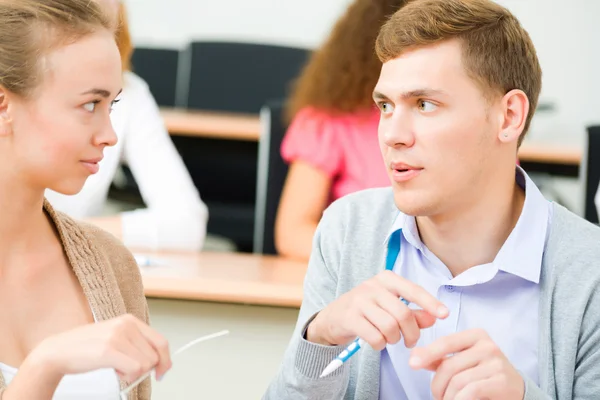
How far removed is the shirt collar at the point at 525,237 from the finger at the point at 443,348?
0.73ft

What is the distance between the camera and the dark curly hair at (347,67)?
2533mm

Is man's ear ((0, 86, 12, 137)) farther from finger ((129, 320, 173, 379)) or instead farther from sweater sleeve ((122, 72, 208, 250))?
sweater sleeve ((122, 72, 208, 250))

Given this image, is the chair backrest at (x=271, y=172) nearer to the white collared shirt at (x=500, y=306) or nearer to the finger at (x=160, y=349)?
the white collared shirt at (x=500, y=306)

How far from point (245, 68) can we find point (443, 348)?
3.09 m

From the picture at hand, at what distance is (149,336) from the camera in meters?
1.13

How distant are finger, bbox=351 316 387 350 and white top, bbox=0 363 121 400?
0.37 meters

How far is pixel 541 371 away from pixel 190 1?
15.0 ft

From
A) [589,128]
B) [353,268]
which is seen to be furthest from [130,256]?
[589,128]

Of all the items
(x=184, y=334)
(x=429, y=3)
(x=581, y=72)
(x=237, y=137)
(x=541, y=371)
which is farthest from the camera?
(x=581, y=72)

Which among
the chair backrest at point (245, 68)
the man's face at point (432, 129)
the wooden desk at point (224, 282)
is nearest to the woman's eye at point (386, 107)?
the man's face at point (432, 129)

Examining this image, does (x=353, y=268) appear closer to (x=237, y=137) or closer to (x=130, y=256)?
(x=130, y=256)

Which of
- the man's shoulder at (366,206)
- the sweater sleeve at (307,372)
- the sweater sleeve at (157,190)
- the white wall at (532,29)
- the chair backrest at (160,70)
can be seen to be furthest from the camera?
the white wall at (532,29)

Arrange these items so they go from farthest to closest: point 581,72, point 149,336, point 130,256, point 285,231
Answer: point 581,72 < point 285,231 < point 130,256 < point 149,336

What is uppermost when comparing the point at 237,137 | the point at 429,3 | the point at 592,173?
the point at 429,3
